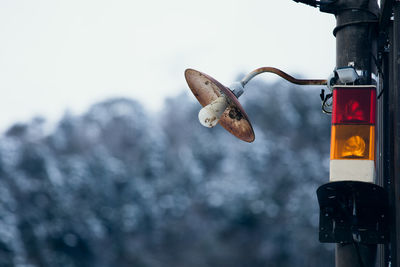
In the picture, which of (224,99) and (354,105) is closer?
(354,105)

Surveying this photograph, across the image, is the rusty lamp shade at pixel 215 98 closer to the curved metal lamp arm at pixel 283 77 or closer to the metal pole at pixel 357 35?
the curved metal lamp arm at pixel 283 77

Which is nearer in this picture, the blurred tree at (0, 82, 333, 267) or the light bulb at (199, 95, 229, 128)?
the light bulb at (199, 95, 229, 128)

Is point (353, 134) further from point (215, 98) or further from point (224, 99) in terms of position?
point (215, 98)

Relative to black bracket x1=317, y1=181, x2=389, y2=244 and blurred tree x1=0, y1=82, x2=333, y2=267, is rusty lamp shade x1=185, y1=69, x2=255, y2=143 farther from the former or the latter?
blurred tree x1=0, y1=82, x2=333, y2=267

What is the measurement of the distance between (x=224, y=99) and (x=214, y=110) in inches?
4.0

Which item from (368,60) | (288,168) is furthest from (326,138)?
(368,60)

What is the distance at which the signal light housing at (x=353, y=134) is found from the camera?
3.58 meters

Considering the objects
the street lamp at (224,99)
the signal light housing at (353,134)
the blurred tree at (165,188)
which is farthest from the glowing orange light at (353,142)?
the blurred tree at (165,188)

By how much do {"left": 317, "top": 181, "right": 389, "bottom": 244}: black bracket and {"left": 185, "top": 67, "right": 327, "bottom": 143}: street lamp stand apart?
2.59 feet

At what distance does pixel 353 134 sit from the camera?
3660mm

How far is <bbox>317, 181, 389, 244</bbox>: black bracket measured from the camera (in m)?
3.57

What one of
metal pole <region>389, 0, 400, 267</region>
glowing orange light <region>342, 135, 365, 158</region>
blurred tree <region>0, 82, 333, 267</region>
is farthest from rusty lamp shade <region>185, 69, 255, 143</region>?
blurred tree <region>0, 82, 333, 267</region>

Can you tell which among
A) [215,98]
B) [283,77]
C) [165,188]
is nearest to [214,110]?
[215,98]

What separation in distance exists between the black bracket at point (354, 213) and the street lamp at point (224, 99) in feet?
2.59
